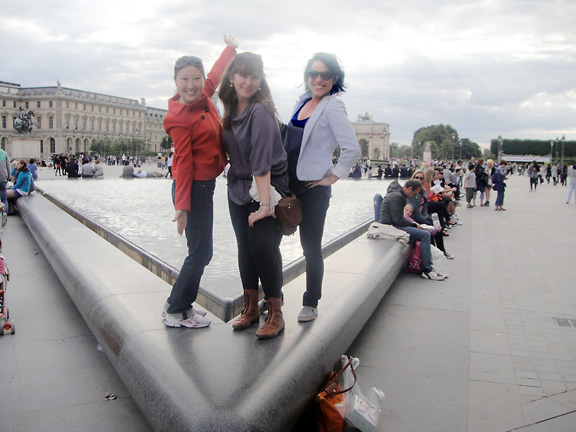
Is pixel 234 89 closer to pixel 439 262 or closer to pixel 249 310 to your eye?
pixel 249 310

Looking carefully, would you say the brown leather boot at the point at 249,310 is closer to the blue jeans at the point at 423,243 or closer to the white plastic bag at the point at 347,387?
the white plastic bag at the point at 347,387

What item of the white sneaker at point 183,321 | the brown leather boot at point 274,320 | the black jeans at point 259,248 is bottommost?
the white sneaker at point 183,321

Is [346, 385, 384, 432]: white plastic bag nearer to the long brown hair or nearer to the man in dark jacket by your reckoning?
the long brown hair

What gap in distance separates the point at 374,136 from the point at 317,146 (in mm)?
133870

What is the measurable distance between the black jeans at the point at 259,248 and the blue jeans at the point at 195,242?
0.17m

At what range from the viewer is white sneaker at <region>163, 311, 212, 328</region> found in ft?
10.6

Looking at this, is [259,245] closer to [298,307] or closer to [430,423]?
[298,307]

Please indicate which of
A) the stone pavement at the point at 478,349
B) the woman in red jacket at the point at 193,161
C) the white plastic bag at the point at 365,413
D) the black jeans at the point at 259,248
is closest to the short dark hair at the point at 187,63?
the woman in red jacket at the point at 193,161

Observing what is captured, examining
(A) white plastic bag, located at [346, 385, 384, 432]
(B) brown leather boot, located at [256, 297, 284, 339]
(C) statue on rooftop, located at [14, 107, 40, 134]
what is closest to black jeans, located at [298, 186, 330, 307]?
(B) brown leather boot, located at [256, 297, 284, 339]

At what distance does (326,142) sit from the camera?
10.4 ft

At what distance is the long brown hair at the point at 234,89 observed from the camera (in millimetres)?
2854

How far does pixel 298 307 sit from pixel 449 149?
11144cm

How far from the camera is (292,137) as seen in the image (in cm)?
325

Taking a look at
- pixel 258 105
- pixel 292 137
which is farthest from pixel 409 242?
pixel 258 105
